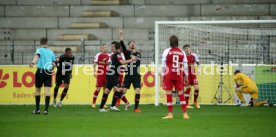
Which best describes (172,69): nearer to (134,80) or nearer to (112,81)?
(112,81)

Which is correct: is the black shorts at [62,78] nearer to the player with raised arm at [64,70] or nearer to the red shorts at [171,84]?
the player with raised arm at [64,70]

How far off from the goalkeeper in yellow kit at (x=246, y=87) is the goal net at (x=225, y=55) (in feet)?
2.86

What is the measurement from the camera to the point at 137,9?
33.0 m

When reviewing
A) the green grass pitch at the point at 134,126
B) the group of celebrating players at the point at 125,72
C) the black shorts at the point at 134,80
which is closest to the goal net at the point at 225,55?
the group of celebrating players at the point at 125,72

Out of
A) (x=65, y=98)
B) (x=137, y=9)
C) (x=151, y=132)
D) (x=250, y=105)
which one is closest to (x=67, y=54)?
(x=65, y=98)

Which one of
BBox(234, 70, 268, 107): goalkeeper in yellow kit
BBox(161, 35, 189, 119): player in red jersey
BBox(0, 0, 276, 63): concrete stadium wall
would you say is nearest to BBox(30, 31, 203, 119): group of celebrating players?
A: BBox(161, 35, 189, 119): player in red jersey

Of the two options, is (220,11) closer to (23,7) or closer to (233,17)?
(233,17)

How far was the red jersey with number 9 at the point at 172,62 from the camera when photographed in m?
17.4

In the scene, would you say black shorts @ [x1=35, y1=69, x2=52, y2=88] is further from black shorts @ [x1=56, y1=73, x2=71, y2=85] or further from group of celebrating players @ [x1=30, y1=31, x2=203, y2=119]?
black shorts @ [x1=56, y1=73, x2=71, y2=85]

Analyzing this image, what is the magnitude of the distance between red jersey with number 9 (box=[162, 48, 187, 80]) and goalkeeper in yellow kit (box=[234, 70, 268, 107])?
722cm

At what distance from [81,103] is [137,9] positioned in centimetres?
797

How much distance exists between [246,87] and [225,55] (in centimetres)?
211

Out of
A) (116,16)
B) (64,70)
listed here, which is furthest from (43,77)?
(116,16)

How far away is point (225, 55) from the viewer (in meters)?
26.0
